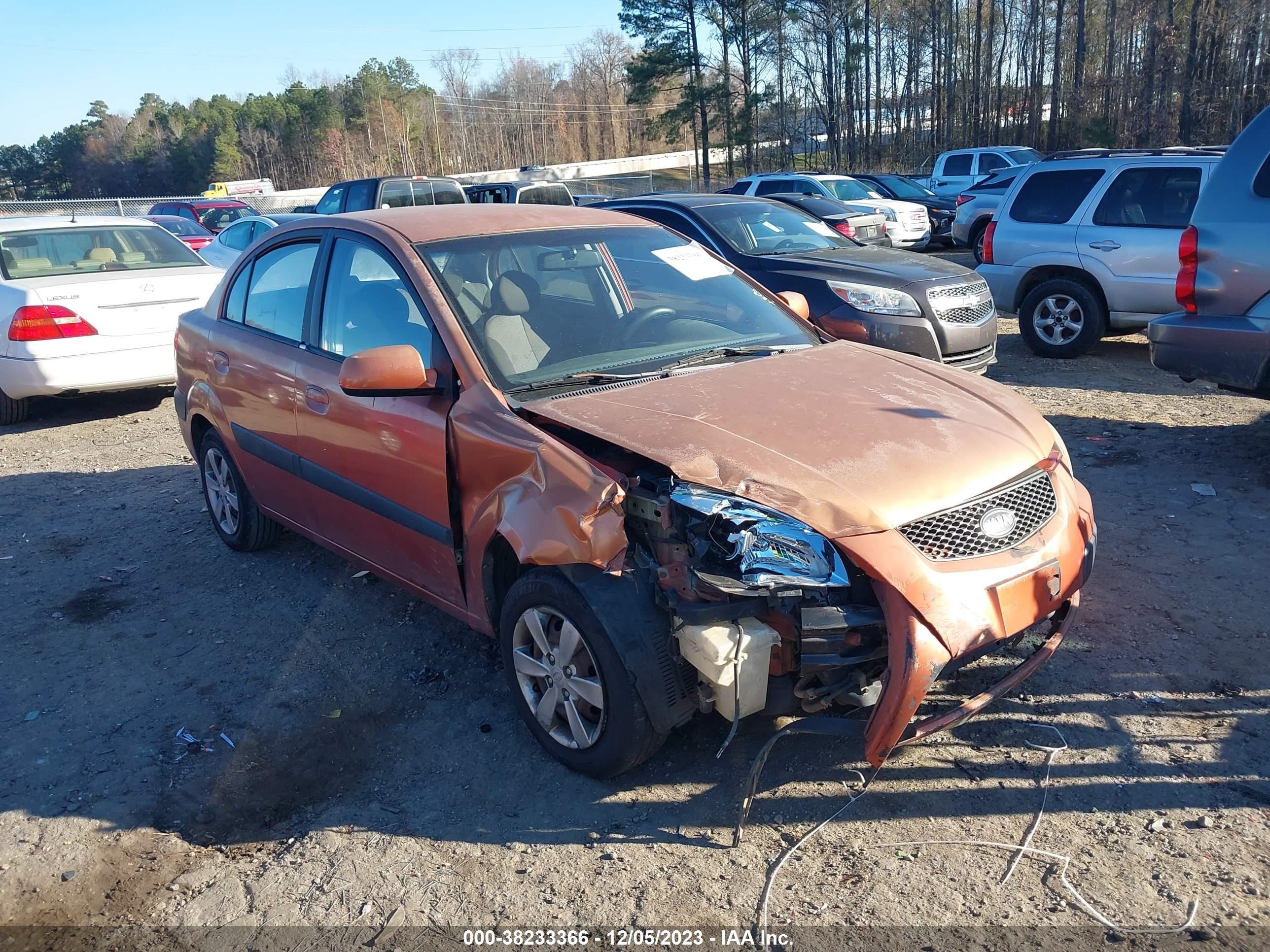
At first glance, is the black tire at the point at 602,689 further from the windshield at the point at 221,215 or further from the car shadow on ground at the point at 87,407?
the windshield at the point at 221,215

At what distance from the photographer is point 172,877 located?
2973 millimetres

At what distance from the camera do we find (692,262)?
4.54 m

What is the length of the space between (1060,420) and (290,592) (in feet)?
18.0

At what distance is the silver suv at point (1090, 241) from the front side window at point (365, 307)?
717cm

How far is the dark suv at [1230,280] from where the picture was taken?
543 cm

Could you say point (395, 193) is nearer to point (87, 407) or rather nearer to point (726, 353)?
point (87, 407)

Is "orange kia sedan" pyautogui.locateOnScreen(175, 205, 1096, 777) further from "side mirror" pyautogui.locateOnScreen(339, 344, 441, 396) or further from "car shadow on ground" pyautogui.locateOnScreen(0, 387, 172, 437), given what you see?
"car shadow on ground" pyautogui.locateOnScreen(0, 387, 172, 437)

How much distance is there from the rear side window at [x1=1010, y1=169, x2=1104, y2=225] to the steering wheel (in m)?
6.61

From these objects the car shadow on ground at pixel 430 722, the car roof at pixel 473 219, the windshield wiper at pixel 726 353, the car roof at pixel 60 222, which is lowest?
the car shadow on ground at pixel 430 722

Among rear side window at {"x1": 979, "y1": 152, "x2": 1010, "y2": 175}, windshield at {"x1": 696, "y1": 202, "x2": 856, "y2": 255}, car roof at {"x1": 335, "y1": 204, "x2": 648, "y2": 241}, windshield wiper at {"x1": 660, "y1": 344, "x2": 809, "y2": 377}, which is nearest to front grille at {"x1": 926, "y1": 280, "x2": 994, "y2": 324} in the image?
windshield at {"x1": 696, "y1": 202, "x2": 856, "y2": 255}

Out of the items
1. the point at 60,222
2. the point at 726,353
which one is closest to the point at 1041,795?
the point at 726,353

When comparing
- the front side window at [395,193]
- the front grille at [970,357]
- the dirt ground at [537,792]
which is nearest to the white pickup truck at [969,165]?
the front side window at [395,193]

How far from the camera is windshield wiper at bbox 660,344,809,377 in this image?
12.5 ft

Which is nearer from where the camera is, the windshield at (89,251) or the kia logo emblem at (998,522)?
the kia logo emblem at (998,522)
